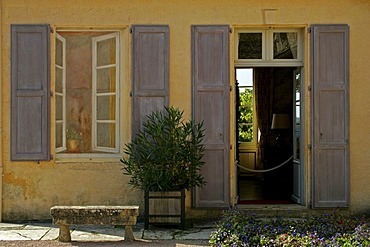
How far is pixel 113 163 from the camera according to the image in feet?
27.1

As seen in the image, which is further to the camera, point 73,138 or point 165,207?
point 73,138

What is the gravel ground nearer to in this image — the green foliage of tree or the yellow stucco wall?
the yellow stucco wall

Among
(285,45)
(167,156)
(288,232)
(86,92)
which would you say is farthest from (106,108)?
(288,232)

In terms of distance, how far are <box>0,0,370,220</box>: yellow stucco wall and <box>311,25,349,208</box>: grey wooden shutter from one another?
0.36ft

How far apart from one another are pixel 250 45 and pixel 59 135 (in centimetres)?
304

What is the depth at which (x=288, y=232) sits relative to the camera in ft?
20.8

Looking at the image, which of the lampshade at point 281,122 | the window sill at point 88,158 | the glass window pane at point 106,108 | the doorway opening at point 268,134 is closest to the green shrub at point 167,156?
the window sill at point 88,158

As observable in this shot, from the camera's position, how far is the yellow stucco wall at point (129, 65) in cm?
820

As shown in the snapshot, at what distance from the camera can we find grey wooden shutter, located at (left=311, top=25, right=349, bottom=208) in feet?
26.8

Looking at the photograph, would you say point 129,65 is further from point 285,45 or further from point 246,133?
point 246,133

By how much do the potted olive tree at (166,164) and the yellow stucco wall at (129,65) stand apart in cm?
60

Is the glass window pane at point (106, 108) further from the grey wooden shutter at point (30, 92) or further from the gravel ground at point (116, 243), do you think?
the gravel ground at point (116, 243)

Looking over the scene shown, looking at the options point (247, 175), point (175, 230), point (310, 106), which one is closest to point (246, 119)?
point (247, 175)

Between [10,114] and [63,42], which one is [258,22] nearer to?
[63,42]
